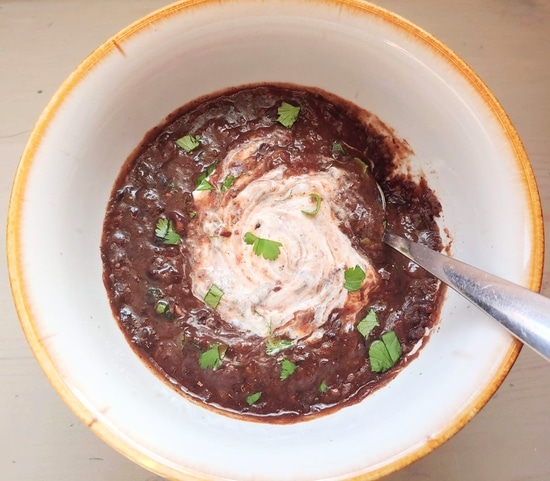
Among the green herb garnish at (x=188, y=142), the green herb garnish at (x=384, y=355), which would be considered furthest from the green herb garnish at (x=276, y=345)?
the green herb garnish at (x=188, y=142)

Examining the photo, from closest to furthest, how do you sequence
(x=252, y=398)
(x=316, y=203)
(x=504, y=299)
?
1. (x=504, y=299)
2. (x=252, y=398)
3. (x=316, y=203)

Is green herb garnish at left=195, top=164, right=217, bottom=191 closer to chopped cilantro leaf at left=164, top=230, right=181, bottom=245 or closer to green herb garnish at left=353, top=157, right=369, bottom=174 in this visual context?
chopped cilantro leaf at left=164, top=230, right=181, bottom=245

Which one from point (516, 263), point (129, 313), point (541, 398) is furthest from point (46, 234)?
point (541, 398)

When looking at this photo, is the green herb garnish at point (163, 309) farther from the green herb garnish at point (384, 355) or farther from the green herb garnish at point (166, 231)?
the green herb garnish at point (384, 355)

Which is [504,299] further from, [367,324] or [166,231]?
[166,231]

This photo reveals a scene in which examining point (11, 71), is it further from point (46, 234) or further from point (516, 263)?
point (516, 263)

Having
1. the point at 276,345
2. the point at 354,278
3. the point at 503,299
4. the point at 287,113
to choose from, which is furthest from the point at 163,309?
the point at 503,299

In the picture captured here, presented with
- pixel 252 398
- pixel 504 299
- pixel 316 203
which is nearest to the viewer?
pixel 504 299

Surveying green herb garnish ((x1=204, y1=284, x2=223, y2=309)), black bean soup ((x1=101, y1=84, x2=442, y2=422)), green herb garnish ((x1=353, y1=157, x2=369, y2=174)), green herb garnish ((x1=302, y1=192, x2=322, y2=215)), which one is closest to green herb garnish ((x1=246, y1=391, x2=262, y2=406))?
black bean soup ((x1=101, y1=84, x2=442, y2=422))
